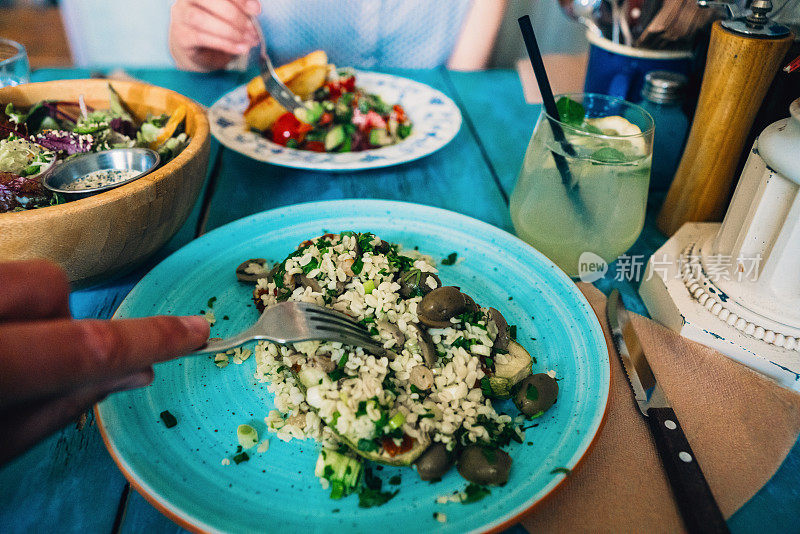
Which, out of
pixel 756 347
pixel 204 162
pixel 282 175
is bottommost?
pixel 282 175

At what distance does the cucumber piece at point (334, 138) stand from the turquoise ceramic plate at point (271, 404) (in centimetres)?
38

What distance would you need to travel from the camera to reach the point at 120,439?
0.73 metres

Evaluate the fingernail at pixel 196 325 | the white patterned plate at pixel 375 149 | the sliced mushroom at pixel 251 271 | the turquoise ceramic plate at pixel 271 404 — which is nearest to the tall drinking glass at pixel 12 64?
the white patterned plate at pixel 375 149

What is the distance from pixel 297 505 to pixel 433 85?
1.82 meters

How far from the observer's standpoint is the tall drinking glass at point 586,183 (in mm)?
1055

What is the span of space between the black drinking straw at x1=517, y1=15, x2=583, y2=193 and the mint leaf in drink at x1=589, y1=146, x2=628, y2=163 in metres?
0.05

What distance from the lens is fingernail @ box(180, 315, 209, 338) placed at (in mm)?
676

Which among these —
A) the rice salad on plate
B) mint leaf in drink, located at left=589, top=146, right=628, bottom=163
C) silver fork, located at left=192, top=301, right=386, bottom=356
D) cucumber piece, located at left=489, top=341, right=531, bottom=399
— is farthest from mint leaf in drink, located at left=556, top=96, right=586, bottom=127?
silver fork, located at left=192, top=301, right=386, bottom=356

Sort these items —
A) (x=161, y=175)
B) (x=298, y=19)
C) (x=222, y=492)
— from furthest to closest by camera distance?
1. (x=298, y=19)
2. (x=161, y=175)
3. (x=222, y=492)

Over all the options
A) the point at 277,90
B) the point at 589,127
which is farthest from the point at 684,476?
the point at 277,90

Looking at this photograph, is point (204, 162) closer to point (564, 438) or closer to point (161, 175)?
point (161, 175)

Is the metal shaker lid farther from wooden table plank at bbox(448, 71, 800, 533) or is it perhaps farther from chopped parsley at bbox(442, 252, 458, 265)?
chopped parsley at bbox(442, 252, 458, 265)

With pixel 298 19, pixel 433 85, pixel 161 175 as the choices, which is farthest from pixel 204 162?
pixel 298 19

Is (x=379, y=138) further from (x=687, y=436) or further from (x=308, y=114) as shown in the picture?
(x=687, y=436)
